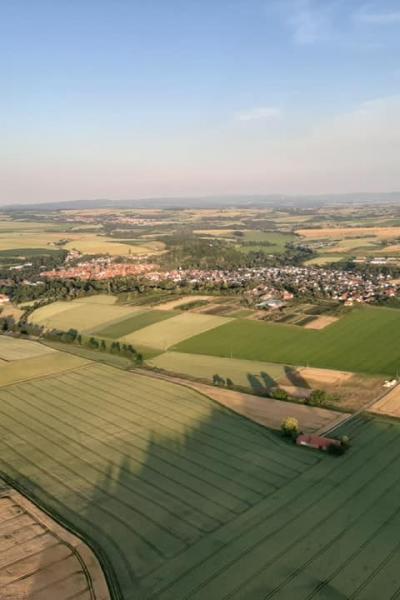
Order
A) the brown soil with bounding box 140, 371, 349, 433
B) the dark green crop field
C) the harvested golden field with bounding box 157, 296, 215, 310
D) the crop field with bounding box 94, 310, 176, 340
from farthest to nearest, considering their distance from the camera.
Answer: the harvested golden field with bounding box 157, 296, 215, 310
the crop field with bounding box 94, 310, 176, 340
the dark green crop field
the brown soil with bounding box 140, 371, 349, 433

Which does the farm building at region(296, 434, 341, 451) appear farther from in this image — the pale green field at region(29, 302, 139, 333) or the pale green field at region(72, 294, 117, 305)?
the pale green field at region(72, 294, 117, 305)

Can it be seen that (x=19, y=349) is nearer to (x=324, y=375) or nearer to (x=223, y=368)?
(x=223, y=368)

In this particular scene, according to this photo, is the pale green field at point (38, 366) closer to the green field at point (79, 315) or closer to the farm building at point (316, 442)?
the green field at point (79, 315)

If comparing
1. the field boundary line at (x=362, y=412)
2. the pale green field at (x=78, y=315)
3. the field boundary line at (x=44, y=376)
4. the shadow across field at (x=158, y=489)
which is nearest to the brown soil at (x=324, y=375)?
the field boundary line at (x=362, y=412)

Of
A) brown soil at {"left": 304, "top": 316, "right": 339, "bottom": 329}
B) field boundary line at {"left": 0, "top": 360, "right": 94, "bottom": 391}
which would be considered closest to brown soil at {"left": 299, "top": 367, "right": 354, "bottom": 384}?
brown soil at {"left": 304, "top": 316, "right": 339, "bottom": 329}

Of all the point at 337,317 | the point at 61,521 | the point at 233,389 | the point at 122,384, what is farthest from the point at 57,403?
the point at 337,317

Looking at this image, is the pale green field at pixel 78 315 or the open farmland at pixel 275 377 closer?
the open farmland at pixel 275 377

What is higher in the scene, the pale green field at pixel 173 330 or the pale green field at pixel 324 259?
the pale green field at pixel 324 259
